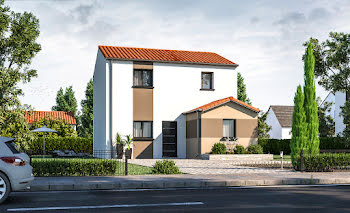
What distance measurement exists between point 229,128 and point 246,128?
1.21 metres

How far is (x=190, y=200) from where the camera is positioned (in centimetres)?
953

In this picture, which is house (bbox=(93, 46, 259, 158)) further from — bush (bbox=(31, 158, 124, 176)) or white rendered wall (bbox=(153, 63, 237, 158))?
bush (bbox=(31, 158, 124, 176))

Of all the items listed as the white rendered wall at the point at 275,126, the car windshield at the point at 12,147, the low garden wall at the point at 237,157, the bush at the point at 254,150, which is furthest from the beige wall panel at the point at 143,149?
the white rendered wall at the point at 275,126

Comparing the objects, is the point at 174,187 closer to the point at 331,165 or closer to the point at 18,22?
the point at 331,165

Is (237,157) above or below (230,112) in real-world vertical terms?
below

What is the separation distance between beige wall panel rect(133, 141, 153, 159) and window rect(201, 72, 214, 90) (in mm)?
6060

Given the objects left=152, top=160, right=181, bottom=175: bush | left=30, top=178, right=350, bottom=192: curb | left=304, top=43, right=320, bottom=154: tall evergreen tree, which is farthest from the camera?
left=304, top=43, right=320, bottom=154: tall evergreen tree

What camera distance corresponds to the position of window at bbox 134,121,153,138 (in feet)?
94.8

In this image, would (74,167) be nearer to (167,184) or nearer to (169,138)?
(167,184)

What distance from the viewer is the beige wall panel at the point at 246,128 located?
1117 inches

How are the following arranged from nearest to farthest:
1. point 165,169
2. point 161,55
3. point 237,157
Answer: point 165,169 → point 237,157 → point 161,55

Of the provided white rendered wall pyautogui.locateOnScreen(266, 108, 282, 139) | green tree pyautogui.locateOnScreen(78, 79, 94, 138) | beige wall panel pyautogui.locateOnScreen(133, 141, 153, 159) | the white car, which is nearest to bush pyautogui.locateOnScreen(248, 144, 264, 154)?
beige wall panel pyautogui.locateOnScreen(133, 141, 153, 159)

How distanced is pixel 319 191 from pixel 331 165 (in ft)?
20.6

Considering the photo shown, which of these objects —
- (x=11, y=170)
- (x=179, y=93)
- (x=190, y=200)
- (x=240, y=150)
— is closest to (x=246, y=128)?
(x=240, y=150)
